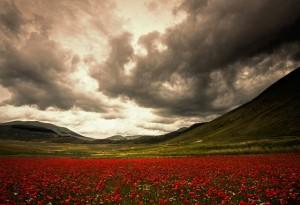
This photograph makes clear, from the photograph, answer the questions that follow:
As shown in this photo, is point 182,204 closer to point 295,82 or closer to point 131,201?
point 131,201

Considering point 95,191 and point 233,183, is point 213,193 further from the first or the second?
point 95,191

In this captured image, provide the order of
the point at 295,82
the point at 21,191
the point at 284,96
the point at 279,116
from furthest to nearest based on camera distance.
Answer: the point at 295,82 < the point at 284,96 < the point at 279,116 < the point at 21,191

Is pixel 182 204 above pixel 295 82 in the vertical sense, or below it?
below

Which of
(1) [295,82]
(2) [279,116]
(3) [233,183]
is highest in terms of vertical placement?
(1) [295,82]

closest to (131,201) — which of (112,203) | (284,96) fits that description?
(112,203)

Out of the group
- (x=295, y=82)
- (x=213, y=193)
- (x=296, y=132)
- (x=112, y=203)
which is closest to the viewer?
(x=112, y=203)

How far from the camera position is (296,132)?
9138 cm

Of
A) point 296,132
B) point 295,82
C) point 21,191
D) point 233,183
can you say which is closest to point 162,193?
point 233,183

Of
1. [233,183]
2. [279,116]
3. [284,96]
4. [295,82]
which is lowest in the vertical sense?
[233,183]

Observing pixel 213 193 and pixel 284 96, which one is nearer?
pixel 213 193

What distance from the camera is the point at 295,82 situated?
559 ft

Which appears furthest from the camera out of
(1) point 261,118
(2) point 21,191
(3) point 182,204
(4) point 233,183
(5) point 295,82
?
(5) point 295,82

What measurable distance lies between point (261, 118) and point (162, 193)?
145 meters

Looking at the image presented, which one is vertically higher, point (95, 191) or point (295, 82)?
point (295, 82)
